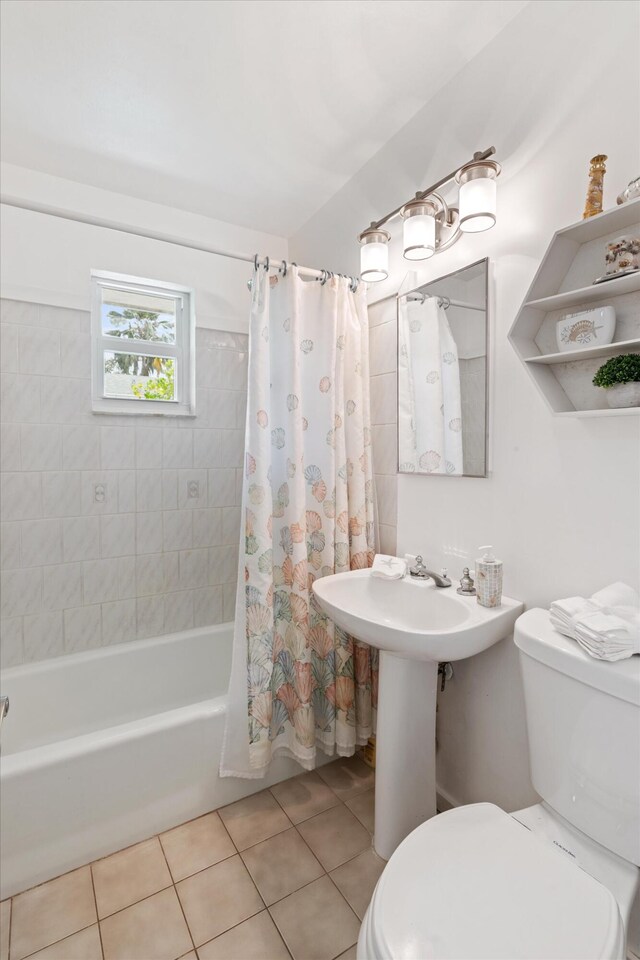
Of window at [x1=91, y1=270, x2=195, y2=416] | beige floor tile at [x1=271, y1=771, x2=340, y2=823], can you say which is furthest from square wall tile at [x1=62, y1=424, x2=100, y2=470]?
beige floor tile at [x1=271, y1=771, x2=340, y2=823]

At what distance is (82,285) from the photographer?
214 cm

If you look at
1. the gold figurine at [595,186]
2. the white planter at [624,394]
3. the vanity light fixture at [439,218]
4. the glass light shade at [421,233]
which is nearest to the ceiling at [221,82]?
the vanity light fixture at [439,218]

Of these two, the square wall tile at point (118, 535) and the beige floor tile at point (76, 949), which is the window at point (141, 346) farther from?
the beige floor tile at point (76, 949)

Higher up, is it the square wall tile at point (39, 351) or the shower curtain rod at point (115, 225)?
the shower curtain rod at point (115, 225)

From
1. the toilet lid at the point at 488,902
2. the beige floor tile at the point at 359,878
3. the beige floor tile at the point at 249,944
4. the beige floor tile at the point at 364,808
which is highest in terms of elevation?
the toilet lid at the point at 488,902

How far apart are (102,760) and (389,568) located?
1147mm

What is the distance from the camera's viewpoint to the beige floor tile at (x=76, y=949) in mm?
1238

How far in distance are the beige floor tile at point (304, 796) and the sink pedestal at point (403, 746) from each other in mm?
307

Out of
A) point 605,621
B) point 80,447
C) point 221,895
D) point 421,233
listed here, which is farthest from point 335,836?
point 421,233

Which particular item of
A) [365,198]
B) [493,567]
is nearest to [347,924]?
[493,567]

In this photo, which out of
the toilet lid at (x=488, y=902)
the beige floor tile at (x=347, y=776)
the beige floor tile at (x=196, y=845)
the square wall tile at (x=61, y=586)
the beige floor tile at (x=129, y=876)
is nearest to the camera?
the toilet lid at (x=488, y=902)

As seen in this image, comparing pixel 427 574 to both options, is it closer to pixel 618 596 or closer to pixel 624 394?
pixel 618 596

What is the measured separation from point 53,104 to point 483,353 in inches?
69.1

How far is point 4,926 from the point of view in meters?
1.31
